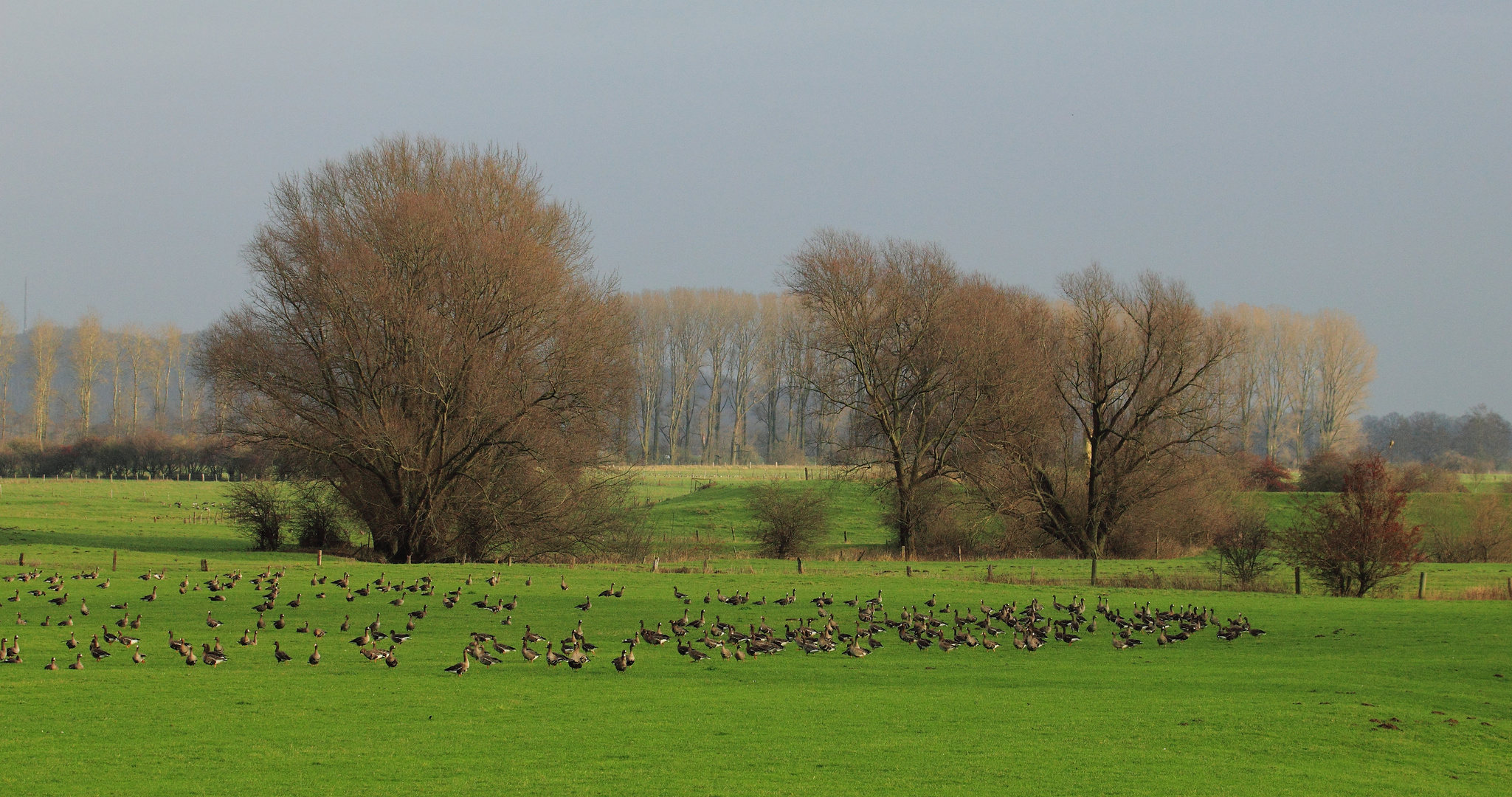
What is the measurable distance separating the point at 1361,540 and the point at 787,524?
24.7m

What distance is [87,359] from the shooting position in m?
132

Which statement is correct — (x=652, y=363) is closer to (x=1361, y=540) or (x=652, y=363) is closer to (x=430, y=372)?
(x=430, y=372)

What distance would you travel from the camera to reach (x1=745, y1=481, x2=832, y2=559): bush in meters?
52.6

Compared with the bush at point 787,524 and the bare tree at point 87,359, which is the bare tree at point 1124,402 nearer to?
the bush at point 787,524

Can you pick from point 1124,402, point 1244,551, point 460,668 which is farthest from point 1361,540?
point 460,668

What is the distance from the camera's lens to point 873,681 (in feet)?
61.6

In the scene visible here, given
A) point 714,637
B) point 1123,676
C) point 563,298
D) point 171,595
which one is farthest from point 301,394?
point 1123,676

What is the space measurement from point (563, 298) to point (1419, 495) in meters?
53.0

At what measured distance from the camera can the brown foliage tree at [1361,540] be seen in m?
38.2

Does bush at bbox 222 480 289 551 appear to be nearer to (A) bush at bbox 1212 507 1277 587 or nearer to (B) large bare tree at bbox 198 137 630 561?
(B) large bare tree at bbox 198 137 630 561

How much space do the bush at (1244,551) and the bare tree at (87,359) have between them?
12478 cm

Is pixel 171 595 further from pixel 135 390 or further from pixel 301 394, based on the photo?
pixel 135 390

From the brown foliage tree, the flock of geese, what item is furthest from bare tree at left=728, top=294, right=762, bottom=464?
the flock of geese

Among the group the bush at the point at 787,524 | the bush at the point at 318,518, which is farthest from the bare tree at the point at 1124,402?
the bush at the point at 318,518
